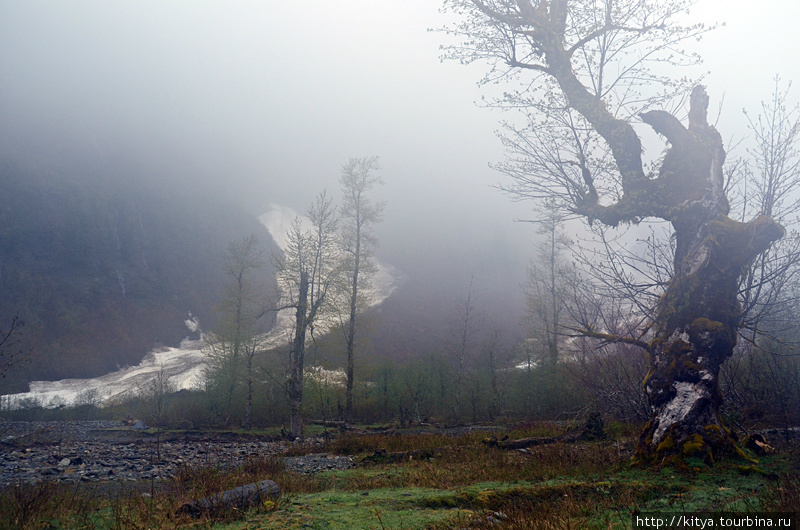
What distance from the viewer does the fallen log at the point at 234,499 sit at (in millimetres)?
4812

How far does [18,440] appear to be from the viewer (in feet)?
55.3

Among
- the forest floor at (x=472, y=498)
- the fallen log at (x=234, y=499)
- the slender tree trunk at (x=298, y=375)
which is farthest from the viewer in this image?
the slender tree trunk at (x=298, y=375)

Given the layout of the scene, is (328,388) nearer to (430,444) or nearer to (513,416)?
(513,416)

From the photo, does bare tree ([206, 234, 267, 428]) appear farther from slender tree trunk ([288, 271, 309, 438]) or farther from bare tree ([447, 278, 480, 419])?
bare tree ([447, 278, 480, 419])

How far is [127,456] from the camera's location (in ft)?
44.1

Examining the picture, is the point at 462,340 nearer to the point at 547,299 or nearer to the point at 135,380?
the point at 547,299

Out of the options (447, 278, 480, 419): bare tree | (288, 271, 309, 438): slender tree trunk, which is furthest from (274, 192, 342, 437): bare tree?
(447, 278, 480, 419): bare tree

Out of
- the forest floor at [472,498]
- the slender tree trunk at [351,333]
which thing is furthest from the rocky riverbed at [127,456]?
the slender tree trunk at [351,333]

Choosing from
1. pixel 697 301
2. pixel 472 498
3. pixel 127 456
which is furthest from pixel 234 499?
pixel 127 456

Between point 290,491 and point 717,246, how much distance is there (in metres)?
8.07

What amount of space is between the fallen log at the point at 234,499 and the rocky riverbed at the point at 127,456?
1.58 metres

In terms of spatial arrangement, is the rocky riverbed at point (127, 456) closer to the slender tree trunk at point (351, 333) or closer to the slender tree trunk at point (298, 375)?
the slender tree trunk at point (298, 375)

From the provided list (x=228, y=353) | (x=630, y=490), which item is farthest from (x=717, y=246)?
(x=228, y=353)

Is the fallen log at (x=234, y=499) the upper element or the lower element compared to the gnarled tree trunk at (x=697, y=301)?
lower
